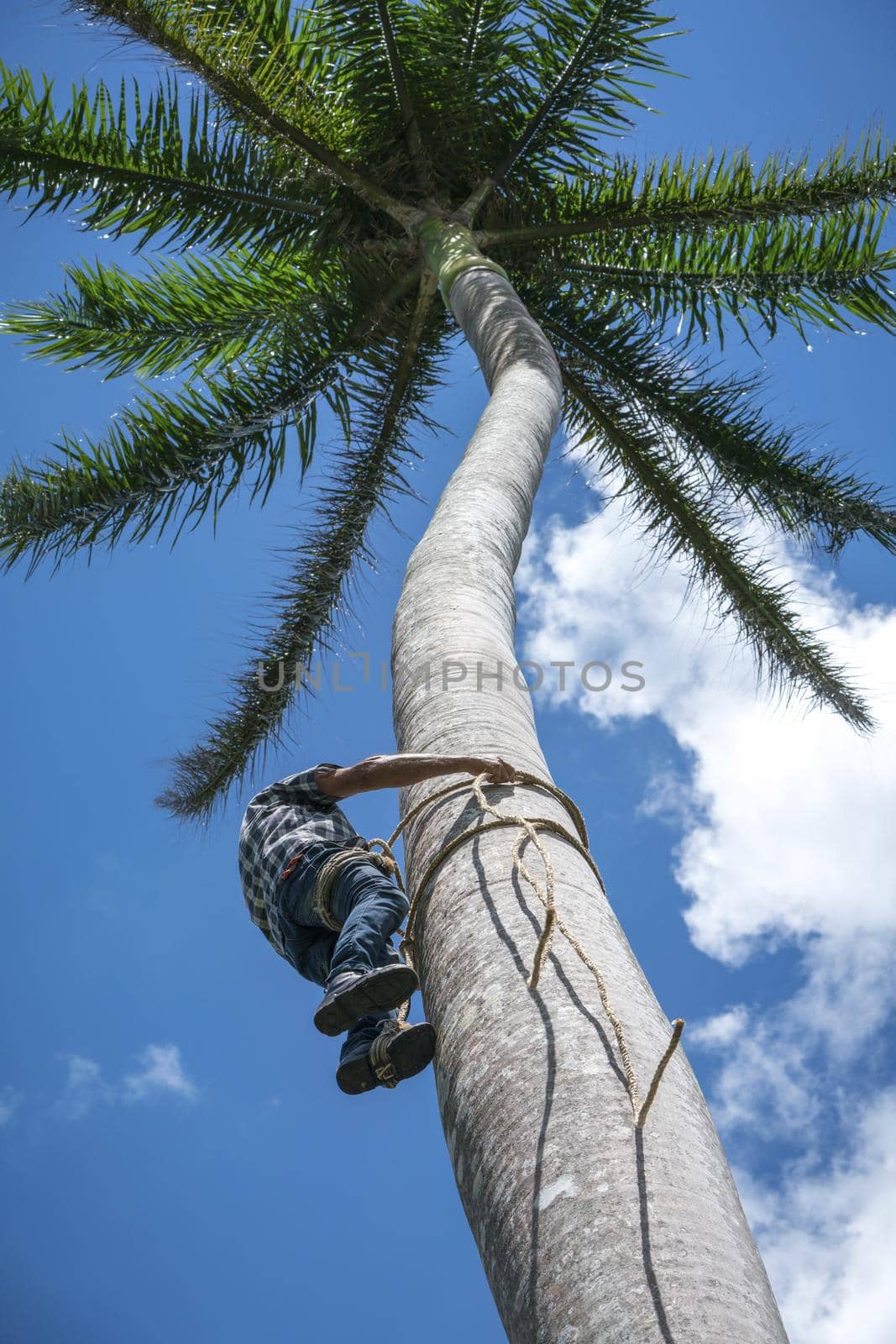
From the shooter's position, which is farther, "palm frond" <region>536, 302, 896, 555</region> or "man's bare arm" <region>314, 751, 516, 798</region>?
"palm frond" <region>536, 302, 896, 555</region>

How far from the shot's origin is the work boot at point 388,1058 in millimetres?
2371

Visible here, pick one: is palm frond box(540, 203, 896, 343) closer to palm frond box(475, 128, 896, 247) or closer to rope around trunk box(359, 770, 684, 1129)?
palm frond box(475, 128, 896, 247)

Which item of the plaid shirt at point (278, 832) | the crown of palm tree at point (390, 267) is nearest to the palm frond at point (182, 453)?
the crown of palm tree at point (390, 267)

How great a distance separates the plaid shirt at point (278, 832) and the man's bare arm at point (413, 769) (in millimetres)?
225

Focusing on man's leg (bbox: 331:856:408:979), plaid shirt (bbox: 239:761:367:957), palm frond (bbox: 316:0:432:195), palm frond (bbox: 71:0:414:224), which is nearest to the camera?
man's leg (bbox: 331:856:408:979)

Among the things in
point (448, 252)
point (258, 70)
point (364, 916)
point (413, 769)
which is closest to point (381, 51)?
point (258, 70)

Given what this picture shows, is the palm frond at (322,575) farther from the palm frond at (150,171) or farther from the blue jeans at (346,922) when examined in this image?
the blue jeans at (346,922)

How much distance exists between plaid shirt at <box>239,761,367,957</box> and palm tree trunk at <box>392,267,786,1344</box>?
452 millimetres

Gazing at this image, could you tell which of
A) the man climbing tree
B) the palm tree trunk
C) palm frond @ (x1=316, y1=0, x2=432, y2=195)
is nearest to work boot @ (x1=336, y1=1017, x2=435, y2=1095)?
the man climbing tree

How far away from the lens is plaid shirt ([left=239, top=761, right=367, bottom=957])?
10.9 feet

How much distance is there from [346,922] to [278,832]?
653 mm

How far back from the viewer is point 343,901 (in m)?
3.09

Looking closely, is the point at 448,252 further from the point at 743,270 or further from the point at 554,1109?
the point at 554,1109

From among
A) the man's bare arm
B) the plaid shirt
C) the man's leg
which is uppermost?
the plaid shirt
